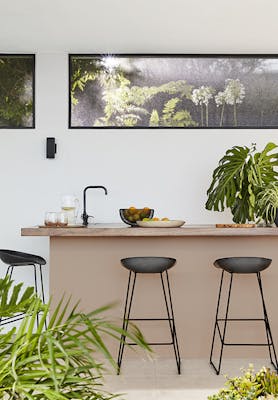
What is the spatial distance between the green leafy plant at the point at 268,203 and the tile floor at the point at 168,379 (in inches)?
44.5

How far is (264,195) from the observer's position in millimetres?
4781

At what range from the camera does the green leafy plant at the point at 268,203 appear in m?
4.71

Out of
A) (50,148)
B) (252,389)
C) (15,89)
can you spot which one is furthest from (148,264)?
(15,89)

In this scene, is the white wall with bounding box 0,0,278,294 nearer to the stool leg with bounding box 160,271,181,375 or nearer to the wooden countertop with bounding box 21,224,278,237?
the stool leg with bounding box 160,271,181,375

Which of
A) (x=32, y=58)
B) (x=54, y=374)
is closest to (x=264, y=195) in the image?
(x=32, y=58)

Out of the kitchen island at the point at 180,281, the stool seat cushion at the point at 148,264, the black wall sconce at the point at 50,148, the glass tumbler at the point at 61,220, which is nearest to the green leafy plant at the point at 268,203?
the kitchen island at the point at 180,281

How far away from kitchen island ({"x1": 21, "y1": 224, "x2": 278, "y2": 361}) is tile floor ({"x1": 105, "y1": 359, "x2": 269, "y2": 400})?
0.17 metres

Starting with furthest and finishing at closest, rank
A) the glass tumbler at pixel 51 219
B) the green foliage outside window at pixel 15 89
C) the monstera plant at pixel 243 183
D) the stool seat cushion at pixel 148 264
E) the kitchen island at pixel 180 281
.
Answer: the green foliage outside window at pixel 15 89 < the monstera plant at pixel 243 183 < the kitchen island at pixel 180 281 < the glass tumbler at pixel 51 219 < the stool seat cushion at pixel 148 264

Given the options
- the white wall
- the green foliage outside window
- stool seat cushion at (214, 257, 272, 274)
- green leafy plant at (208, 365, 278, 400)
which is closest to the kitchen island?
stool seat cushion at (214, 257, 272, 274)

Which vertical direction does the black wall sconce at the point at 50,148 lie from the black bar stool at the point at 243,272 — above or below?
above

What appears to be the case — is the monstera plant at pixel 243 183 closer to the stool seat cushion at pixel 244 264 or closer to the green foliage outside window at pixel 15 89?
the stool seat cushion at pixel 244 264

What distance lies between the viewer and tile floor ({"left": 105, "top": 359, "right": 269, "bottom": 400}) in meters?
3.77

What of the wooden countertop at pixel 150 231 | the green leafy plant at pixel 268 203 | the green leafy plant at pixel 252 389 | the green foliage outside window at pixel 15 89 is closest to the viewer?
the green leafy plant at pixel 252 389

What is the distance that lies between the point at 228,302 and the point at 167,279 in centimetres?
50
